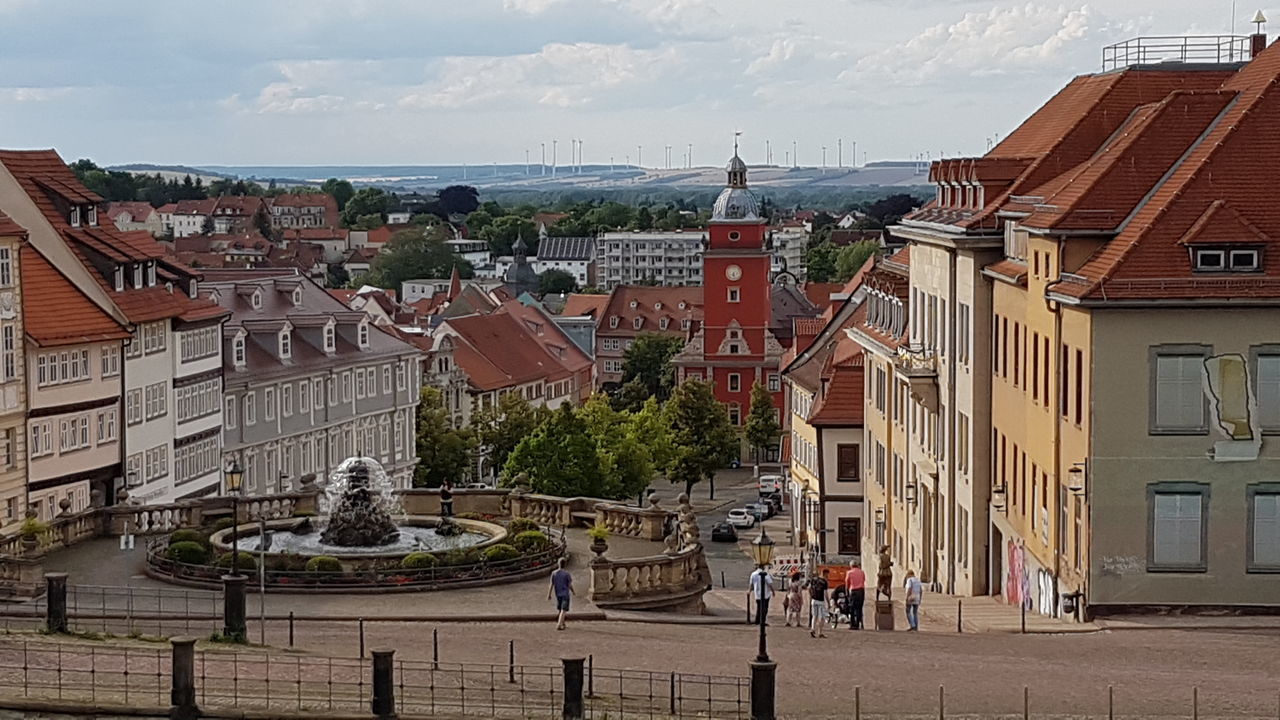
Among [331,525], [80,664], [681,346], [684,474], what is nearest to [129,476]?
[331,525]

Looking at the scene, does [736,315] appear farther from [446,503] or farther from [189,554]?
[189,554]

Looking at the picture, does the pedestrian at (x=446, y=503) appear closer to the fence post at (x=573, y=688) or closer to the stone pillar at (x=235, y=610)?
the stone pillar at (x=235, y=610)

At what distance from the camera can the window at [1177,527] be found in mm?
42844

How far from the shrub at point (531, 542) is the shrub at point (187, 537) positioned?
686 cm

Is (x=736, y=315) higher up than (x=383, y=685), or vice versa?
(x=736, y=315)

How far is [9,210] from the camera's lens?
226 ft

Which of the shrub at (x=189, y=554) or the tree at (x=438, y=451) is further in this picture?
the tree at (x=438, y=451)

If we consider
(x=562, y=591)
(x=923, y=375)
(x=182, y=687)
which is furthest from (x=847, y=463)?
(x=182, y=687)

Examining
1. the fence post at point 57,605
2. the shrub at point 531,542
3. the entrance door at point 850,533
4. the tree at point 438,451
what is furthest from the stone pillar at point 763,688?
the tree at point 438,451

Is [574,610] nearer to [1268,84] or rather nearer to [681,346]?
[1268,84]

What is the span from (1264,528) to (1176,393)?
10.2 feet

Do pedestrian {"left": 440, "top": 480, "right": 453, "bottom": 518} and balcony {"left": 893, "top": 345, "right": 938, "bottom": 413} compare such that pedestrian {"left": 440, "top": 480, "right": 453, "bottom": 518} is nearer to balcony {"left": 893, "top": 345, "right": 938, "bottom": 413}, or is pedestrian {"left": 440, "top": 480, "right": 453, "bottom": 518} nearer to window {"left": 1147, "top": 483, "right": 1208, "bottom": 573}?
balcony {"left": 893, "top": 345, "right": 938, "bottom": 413}

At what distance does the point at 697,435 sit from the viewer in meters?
131

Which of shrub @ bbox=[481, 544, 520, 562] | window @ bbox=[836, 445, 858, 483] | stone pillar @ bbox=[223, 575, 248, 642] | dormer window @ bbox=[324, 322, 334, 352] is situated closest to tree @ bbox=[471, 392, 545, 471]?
dormer window @ bbox=[324, 322, 334, 352]
